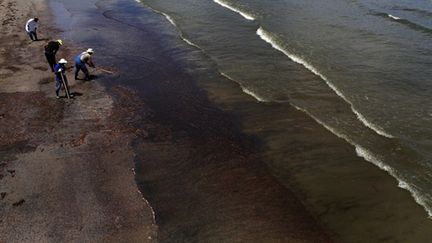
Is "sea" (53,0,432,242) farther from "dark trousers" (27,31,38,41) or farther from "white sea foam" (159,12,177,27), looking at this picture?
"dark trousers" (27,31,38,41)

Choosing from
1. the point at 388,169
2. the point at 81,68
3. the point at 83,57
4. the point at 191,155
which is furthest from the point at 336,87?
the point at 81,68

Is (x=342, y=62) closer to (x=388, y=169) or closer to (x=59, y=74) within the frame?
(x=388, y=169)

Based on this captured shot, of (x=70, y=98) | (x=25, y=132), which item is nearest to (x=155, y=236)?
(x=25, y=132)

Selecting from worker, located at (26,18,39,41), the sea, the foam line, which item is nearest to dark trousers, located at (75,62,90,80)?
the sea

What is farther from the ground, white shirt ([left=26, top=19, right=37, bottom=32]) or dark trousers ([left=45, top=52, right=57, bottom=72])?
white shirt ([left=26, top=19, right=37, bottom=32])

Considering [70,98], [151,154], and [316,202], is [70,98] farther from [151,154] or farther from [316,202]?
[316,202]

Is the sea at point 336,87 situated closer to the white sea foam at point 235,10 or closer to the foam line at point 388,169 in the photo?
the foam line at point 388,169

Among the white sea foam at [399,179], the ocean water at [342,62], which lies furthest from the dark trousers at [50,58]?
the white sea foam at [399,179]
